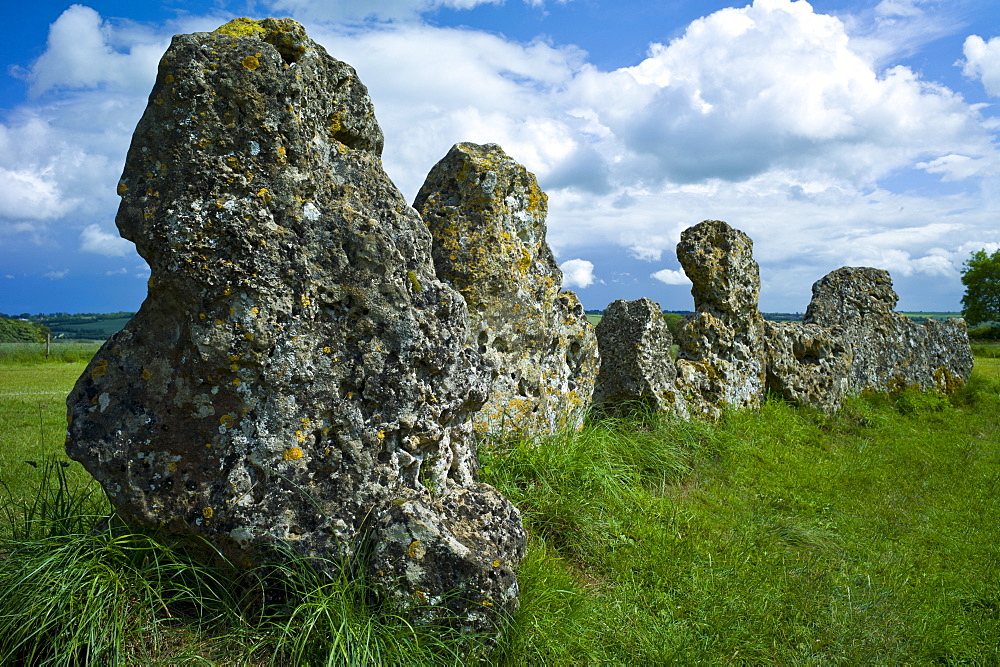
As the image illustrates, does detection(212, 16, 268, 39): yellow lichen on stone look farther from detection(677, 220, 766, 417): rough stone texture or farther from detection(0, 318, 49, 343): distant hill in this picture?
detection(0, 318, 49, 343): distant hill

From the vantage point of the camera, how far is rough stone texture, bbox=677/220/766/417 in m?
9.14

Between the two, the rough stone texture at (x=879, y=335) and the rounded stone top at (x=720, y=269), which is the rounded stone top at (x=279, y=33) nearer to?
the rounded stone top at (x=720, y=269)

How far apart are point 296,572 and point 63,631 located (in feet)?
3.31

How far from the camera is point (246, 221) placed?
3572 millimetres

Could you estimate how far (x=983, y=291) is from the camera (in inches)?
1718

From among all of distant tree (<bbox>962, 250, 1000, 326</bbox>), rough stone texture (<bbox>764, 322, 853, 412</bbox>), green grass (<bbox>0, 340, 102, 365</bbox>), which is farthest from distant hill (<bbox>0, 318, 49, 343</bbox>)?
distant tree (<bbox>962, 250, 1000, 326</bbox>)

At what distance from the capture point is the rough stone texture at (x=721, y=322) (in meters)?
9.14

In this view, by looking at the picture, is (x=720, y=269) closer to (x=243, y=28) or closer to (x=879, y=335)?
(x=879, y=335)

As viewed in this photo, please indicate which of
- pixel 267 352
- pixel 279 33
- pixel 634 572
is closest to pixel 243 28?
pixel 279 33

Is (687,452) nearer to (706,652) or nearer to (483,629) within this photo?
(706,652)

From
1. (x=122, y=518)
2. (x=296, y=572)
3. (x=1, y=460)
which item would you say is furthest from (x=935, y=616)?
(x=1, y=460)

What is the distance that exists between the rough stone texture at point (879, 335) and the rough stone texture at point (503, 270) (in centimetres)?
728

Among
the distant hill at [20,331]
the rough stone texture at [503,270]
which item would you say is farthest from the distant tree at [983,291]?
the distant hill at [20,331]

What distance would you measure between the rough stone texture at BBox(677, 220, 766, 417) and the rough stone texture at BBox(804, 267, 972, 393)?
2.60m
